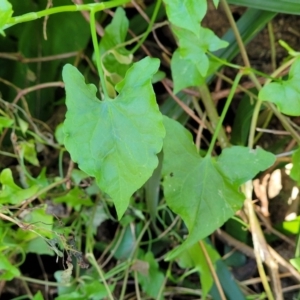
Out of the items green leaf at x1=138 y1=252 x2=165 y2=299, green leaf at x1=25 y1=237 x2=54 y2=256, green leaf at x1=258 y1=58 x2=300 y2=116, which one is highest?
green leaf at x1=258 y1=58 x2=300 y2=116

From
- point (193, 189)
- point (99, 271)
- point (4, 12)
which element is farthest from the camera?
point (99, 271)

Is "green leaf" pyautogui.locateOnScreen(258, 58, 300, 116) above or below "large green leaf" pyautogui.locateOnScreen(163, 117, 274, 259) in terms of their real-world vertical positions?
above

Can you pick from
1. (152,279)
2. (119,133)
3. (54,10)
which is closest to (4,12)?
(54,10)

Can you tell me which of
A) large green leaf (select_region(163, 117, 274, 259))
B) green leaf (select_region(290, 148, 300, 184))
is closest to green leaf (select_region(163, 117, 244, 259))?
large green leaf (select_region(163, 117, 274, 259))

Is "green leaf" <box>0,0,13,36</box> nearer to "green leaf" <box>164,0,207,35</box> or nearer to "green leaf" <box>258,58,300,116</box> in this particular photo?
"green leaf" <box>164,0,207,35</box>

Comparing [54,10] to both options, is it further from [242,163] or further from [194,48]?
[242,163]

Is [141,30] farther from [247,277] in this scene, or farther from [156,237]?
[247,277]

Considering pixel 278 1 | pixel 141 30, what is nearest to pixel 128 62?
pixel 141 30

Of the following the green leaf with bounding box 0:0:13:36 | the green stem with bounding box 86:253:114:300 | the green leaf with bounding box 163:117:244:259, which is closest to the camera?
the green leaf with bounding box 0:0:13:36
